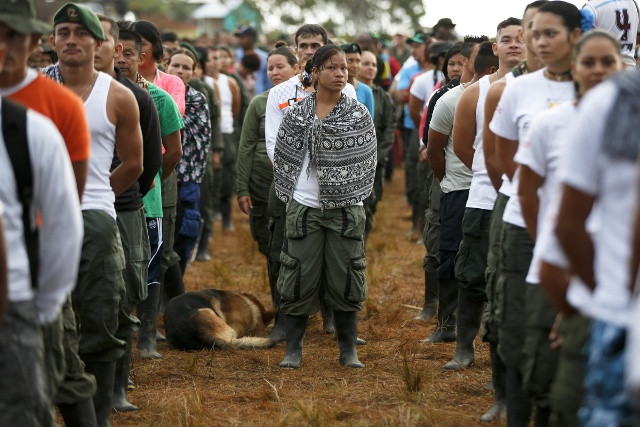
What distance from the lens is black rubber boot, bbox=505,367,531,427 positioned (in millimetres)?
5222

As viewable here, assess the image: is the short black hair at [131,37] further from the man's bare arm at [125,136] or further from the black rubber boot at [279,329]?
the black rubber boot at [279,329]

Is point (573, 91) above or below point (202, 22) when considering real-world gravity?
above

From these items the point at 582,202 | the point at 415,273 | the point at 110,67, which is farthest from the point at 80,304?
the point at 415,273

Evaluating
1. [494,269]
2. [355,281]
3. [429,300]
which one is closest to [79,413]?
[494,269]

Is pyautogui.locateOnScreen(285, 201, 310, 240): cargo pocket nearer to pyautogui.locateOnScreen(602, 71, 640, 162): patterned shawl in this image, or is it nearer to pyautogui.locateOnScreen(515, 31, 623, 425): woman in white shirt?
pyautogui.locateOnScreen(515, 31, 623, 425): woman in white shirt

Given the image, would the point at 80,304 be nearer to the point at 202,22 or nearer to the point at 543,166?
the point at 543,166

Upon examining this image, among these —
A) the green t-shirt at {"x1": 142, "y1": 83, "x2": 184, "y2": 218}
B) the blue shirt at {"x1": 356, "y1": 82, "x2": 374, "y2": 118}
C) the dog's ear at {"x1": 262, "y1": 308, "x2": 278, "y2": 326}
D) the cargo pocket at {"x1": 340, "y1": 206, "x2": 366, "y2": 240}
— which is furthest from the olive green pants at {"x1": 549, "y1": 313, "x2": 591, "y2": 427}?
the blue shirt at {"x1": 356, "y1": 82, "x2": 374, "y2": 118}

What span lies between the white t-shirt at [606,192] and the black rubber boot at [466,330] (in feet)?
12.7

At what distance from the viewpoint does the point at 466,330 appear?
7.44 meters

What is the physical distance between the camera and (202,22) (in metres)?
78.4

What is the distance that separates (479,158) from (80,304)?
8.57 ft

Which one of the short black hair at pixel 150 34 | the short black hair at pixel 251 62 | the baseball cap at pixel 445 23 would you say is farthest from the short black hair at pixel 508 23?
the short black hair at pixel 251 62

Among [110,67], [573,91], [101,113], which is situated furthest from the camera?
[110,67]

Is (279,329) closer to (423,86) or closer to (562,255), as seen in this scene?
(423,86)
